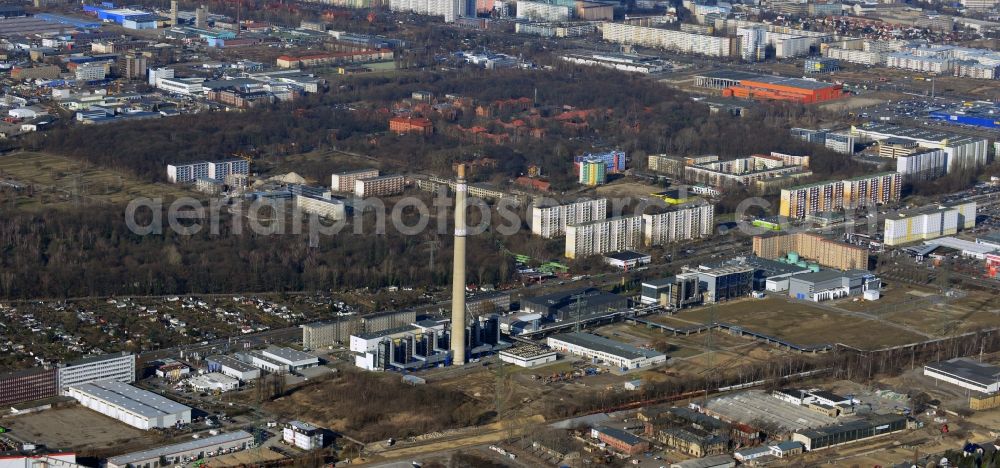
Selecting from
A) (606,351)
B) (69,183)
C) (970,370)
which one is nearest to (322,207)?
(69,183)

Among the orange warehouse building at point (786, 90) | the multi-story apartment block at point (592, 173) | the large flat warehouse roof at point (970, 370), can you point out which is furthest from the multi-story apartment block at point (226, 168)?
the large flat warehouse roof at point (970, 370)

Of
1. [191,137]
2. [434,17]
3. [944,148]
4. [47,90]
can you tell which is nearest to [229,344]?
[191,137]

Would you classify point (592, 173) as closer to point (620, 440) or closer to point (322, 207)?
point (322, 207)

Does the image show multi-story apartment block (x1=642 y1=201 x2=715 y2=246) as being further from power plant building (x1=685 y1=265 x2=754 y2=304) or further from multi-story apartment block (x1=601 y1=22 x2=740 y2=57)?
multi-story apartment block (x1=601 y1=22 x2=740 y2=57)

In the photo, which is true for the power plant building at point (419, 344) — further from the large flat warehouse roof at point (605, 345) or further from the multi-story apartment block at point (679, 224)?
the multi-story apartment block at point (679, 224)

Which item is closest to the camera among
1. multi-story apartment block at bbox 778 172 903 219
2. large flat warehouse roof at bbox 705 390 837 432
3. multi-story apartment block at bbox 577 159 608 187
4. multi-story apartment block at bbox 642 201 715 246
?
large flat warehouse roof at bbox 705 390 837 432

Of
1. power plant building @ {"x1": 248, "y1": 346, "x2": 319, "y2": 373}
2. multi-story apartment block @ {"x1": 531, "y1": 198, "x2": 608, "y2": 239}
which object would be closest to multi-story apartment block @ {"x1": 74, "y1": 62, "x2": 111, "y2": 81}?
multi-story apartment block @ {"x1": 531, "y1": 198, "x2": 608, "y2": 239}
